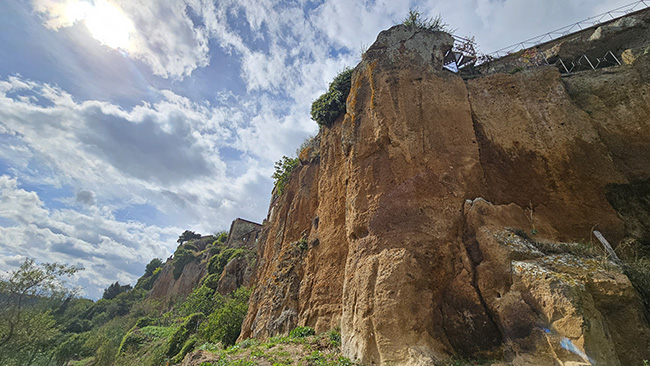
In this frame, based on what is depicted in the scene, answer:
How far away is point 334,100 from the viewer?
17.8 meters

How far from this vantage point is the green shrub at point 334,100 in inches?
690

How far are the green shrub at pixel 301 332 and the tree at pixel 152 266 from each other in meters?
76.7

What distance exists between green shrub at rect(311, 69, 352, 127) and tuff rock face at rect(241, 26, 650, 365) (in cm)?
251

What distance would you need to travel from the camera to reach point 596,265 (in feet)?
22.5

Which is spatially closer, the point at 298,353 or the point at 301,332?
the point at 298,353

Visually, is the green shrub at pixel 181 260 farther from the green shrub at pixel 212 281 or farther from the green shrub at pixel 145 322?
the green shrub at pixel 212 281

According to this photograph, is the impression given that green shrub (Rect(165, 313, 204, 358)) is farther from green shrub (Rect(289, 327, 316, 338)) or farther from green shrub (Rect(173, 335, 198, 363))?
green shrub (Rect(289, 327, 316, 338))

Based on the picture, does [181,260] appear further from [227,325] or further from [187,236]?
[227,325]

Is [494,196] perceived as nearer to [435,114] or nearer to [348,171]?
[435,114]

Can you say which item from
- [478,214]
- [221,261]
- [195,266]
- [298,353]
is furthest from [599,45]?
[195,266]

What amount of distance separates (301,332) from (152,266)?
78.3 m

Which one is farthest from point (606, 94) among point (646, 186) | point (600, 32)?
point (600, 32)

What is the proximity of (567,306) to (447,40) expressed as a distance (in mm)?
11838

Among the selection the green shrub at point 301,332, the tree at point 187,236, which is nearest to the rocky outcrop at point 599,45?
the green shrub at point 301,332
